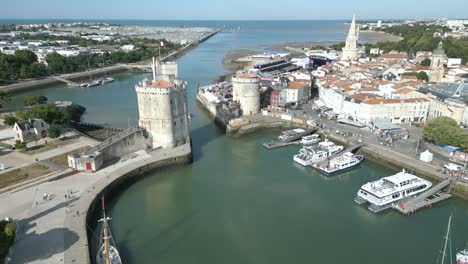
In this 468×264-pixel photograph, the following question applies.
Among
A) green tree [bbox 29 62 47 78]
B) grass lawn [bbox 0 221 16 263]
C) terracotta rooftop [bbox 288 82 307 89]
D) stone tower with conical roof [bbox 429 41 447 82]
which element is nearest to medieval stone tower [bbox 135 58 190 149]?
grass lawn [bbox 0 221 16 263]

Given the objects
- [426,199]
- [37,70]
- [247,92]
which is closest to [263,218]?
[426,199]

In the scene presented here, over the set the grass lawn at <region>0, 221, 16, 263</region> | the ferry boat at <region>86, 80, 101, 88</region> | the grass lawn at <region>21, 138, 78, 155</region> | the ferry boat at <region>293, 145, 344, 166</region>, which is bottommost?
the ferry boat at <region>293, 145, 344, 166</region>

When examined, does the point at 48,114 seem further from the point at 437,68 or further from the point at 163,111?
Result: the point at 437,68

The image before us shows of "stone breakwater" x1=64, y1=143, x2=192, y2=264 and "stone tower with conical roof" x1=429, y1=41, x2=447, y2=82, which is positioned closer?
"stone breakwater" x1=64, y1=143, x2=192, y2=264

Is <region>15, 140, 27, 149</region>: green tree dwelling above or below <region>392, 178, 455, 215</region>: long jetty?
above

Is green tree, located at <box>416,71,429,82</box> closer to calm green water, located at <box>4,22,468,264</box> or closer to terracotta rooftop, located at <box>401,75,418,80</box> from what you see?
terracotta rooftop, located at <box>401,75,418,80</box>

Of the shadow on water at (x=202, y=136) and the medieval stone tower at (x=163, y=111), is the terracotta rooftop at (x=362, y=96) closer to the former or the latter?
the shadow on water at (x=202, y=136)

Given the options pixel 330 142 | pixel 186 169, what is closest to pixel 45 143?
pixel 186 169
